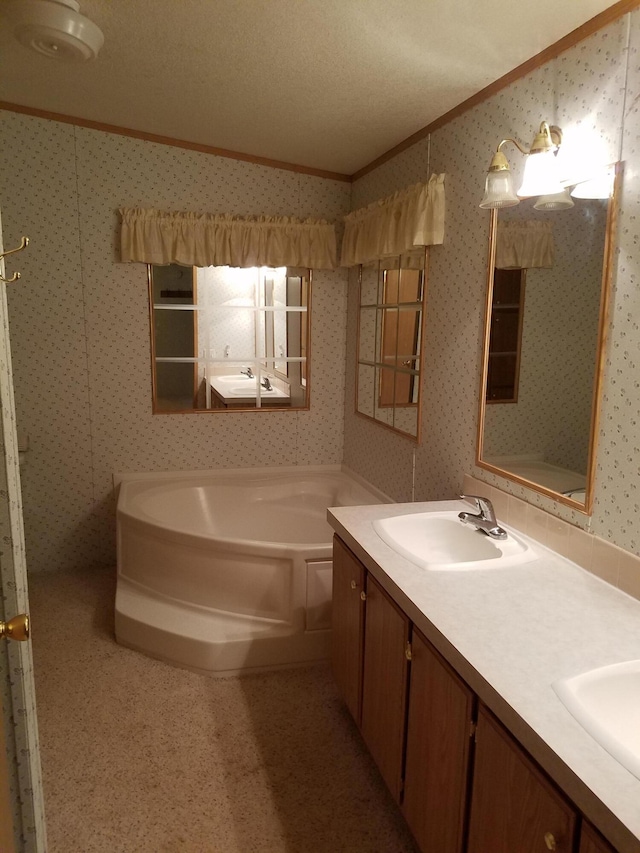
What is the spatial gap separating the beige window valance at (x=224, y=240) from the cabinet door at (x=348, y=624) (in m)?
2.00

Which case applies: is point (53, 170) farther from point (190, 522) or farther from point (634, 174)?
point (634, 174)

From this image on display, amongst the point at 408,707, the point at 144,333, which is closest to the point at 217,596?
the point at 408,707

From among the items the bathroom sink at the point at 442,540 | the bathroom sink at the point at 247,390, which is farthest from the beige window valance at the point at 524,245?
the bathroom sink at the point at 247,390

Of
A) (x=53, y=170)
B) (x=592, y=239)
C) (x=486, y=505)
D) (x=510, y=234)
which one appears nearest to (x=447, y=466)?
(x=486, y=505)

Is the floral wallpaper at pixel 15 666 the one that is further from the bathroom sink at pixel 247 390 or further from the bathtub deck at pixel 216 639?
the bathroom sink at pixel 247 390

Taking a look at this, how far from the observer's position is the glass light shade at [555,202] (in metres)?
1.75

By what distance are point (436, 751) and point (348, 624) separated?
664 mm

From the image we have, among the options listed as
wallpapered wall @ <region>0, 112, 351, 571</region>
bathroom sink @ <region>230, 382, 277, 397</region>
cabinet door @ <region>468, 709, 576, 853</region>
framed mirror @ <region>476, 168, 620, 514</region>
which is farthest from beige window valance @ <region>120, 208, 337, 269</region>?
cabinet door @ <region>468, 709, 576, 853</region>

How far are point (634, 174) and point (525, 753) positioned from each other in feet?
4.52

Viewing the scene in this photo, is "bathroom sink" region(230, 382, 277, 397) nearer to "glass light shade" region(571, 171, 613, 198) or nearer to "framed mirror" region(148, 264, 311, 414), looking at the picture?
"framed mirror" region(148, 264, 311, 414)

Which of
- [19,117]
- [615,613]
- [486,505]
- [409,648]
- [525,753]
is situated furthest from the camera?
[19,117]

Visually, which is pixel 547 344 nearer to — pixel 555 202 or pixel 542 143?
pixel 555 202

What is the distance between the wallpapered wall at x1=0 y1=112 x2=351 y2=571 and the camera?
10.7 ft

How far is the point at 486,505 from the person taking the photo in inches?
78.8
